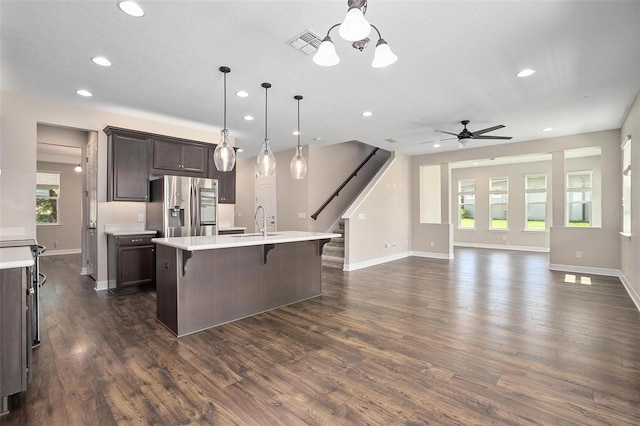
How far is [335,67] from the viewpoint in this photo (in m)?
3.32

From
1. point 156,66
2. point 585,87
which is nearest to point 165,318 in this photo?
point 156,66

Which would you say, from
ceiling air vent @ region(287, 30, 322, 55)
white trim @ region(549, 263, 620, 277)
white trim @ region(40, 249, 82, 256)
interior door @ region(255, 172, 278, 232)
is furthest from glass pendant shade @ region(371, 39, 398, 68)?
white trim @ region(40, 249, 82, 256)

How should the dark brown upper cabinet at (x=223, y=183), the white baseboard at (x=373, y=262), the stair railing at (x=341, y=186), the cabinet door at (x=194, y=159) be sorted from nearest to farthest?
1. the cabinet door at (x=194, y=159)
2. the dark brown upper cabinet at (x=223, y=183)
3. the white baseboard at (x=373, y=262)
4. the stair railing at (x=341, y=186)

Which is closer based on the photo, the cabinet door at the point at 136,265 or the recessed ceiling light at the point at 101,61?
the recessed ceiling light at the point at 101,61

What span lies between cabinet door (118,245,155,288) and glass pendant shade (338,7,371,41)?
14.8 ft

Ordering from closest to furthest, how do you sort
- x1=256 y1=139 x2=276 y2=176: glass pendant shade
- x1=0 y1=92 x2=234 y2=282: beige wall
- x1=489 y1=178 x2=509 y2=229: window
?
x1=256 y1=139 x2=276 y2=176: glass pendant shade
x1=0 y1=92 x2=234 y2=282: beige wall
x1=489 y1=178 x2=509 y2=229: window

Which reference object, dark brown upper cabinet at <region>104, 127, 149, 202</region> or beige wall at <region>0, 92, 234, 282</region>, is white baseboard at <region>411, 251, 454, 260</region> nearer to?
dark brown upper cabinet at <region>104, 127, 149, 202</region>

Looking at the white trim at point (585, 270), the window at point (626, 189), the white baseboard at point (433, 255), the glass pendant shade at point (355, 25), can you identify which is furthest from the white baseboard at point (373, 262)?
the glass pendant shade at point (355, 25)

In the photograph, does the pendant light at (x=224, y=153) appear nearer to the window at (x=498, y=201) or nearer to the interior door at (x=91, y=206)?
the interior door at (x=91, y=206)

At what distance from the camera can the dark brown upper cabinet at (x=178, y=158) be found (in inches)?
200

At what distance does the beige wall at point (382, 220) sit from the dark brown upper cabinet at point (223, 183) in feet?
7.87

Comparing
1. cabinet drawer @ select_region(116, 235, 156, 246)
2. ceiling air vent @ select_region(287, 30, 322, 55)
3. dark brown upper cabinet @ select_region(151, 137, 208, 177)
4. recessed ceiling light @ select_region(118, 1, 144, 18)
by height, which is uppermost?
recessed ceiling light @ select_region(118, 1, 144, 18)

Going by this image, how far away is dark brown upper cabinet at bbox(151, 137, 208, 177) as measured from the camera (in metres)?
5.09

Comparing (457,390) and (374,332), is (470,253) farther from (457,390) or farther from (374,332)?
(457,390)
